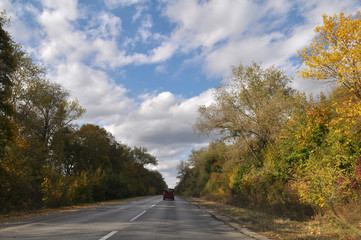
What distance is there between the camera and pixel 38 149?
23.5 metres

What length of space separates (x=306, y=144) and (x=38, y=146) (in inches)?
893

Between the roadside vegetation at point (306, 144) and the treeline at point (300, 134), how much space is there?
43mm

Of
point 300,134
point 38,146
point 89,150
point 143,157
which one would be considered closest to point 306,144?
point 300,134

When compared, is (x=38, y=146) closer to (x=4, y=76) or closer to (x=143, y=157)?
(x=4, y=76)

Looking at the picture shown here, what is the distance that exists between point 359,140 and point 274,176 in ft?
22.5

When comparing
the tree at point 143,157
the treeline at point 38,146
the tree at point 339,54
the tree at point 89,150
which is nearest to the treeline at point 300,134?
the tree at point 339,54

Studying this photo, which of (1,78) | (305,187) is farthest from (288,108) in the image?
(1,78)

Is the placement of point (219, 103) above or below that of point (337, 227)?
above

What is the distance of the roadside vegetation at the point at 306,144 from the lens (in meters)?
9.96

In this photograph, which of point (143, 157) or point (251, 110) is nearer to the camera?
point (251, 110)

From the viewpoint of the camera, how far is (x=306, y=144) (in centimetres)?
1395

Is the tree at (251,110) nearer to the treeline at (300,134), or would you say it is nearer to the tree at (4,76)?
the treeline at (300,134)

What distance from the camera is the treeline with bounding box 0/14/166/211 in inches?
686

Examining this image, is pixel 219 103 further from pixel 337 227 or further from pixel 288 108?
pixel 337 227
